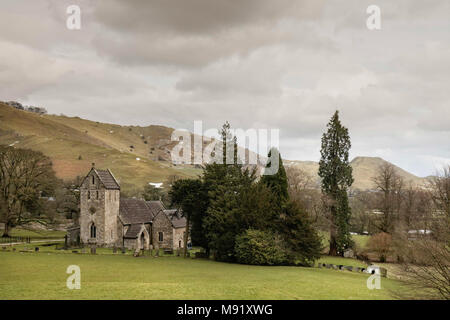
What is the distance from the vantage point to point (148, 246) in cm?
6128

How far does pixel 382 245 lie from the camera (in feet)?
167

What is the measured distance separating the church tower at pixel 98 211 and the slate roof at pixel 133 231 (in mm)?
1782

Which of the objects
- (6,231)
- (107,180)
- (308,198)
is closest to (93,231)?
(107,180)

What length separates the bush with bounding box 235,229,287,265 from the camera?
3812 centimetres

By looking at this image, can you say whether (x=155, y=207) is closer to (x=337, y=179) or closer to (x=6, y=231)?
(x=6, y=231)

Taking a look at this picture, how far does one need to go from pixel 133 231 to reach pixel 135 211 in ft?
16.7

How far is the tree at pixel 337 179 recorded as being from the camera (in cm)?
5616

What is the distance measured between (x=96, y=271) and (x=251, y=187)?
762 inches

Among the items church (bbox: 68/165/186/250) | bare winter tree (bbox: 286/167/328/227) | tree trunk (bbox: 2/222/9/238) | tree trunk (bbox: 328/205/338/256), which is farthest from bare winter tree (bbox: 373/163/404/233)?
tree trunk (bbox: 2/222/9/238)

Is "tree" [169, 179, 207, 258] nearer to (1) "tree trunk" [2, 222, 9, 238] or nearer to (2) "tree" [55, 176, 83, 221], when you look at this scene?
(1) "tree trunk" [2, 222, 9, 238]

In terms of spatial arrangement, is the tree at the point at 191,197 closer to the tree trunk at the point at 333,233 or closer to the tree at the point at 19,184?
the tree trunk at the point at 333,233

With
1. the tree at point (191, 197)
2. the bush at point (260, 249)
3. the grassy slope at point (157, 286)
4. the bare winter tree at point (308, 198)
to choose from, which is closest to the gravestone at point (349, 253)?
the bare winter tree at point (308, 198)

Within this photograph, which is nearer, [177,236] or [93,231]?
[93,231]
